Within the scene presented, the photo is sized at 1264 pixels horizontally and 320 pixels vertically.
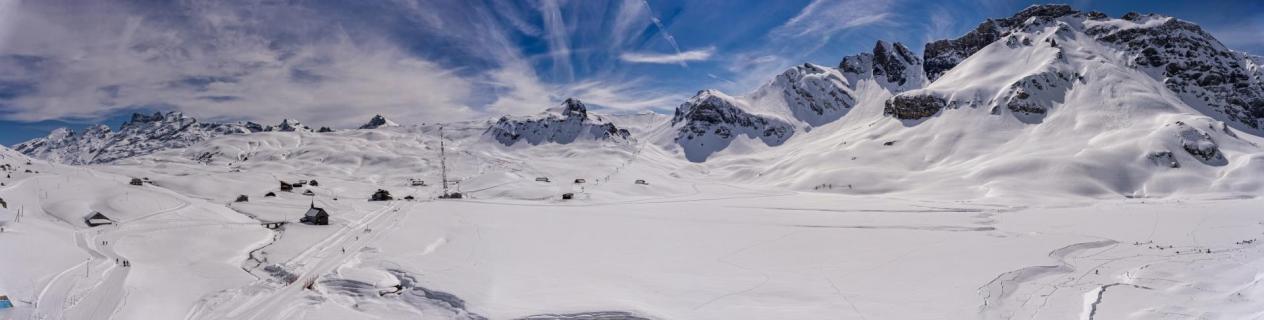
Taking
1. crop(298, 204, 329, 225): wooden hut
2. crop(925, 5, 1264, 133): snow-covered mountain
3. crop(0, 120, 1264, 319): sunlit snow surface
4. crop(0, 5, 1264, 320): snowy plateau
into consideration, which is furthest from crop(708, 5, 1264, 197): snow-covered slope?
crop(298, 204, 329, 225): wooden hut

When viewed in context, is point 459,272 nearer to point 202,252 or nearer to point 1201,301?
point 202,252

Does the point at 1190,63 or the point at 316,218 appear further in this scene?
the point at 1190,63

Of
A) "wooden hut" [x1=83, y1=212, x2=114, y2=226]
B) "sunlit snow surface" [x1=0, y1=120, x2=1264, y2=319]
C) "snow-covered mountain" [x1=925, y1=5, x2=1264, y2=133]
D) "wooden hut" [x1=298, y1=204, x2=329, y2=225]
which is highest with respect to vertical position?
"snow-covered mountain" [x1=925, y1=5, x2=1264, y2=133]

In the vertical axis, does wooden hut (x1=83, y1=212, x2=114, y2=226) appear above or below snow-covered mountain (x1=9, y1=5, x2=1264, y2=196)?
below

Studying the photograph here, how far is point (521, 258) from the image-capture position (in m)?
37.2

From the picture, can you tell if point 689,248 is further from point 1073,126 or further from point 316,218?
point 1073,126

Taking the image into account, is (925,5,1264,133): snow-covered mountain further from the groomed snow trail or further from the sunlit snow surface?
the groomed snow trail

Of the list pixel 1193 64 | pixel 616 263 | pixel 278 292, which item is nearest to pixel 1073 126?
pixel 1193 64

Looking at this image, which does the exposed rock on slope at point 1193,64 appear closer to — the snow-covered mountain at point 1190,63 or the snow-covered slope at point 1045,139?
the snow-covered mountain at point 1190,63

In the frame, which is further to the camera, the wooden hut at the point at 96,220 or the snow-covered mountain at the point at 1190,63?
the snow-covered mountain at the point at 1190,63

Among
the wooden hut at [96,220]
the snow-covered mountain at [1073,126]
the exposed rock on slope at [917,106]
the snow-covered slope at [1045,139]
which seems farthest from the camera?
the exposed rock on slope at [917,106]

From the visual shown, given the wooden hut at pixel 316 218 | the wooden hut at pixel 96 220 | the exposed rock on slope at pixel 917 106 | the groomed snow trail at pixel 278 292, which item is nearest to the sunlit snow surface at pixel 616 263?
the groomed snow trail at pixel 278 292

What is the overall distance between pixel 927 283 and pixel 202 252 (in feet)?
152

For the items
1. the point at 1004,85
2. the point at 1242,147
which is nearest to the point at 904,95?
the point at 1004,85
